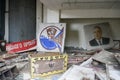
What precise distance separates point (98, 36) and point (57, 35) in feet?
2.52

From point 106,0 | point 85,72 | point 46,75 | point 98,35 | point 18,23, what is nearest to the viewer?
point 85,72

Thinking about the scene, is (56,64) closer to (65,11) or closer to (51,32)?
(51,32)

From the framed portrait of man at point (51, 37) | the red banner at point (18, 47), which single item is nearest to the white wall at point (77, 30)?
the framed portrait of man at point (51, 37)

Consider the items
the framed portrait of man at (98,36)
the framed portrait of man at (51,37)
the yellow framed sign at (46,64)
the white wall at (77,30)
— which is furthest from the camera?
the white wall at (77,30)

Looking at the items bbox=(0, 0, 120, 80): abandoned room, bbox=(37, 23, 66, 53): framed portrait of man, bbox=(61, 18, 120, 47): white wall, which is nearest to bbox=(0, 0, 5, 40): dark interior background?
bbox=(0, 0, 120, 80): abandoned room

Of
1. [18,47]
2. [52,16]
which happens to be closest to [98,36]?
[52,16]

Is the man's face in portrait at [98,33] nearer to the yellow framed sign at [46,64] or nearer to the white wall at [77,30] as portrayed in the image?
the white wall at [77,30]

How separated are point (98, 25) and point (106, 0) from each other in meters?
1.04

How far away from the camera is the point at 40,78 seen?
6.05ft

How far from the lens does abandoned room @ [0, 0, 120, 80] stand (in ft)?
6.66

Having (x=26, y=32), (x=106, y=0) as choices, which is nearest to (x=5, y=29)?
(x=26, y=32)

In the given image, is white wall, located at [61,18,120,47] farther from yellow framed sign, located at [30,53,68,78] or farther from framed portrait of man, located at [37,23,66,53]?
yellow framed sign, located at [30,53,68,78]

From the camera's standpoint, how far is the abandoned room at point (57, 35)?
203 cm

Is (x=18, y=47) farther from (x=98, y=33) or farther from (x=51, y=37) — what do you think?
(x=98, y=33)
